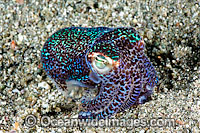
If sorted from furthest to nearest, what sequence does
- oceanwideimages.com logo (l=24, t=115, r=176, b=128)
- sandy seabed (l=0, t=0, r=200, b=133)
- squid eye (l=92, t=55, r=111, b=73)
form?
sandy seabed (l=0, t=0, r=200, b=133) < oceanwideimages.com logo (l=24, t=115, r=176, b=128) < squid eye (l=92, t=55, r=111, b=73)

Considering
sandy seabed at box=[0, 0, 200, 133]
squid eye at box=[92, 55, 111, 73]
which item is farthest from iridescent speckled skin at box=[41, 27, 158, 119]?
sandy seabed at box=[0, 0, 200, 133]

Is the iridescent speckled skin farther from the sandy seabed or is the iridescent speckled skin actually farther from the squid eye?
the sandy seabed

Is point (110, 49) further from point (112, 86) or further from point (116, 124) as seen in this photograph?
point (116, 124)

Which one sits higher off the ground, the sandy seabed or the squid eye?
the sandy seabed

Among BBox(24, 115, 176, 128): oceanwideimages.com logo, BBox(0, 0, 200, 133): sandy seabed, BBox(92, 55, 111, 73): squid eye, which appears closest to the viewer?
BBox(92, 55, 111, 73): squid eye

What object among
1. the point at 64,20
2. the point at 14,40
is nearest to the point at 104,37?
the point at 64,20

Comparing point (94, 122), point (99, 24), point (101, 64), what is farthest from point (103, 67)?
point (99, 24)

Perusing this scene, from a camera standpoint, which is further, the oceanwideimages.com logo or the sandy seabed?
the sandy seabed
